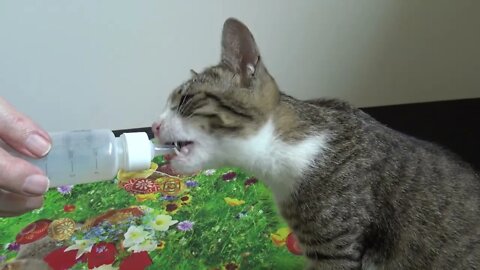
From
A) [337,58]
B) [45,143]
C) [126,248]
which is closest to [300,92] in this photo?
[337,58]

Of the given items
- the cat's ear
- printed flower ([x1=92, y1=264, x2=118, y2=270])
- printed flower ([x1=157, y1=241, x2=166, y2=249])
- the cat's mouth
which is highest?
the cat's ear

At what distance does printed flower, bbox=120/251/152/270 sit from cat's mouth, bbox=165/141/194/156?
0.31 m

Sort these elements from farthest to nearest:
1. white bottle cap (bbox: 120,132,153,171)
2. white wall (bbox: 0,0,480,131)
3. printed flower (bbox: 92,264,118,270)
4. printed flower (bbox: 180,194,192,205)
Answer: white wall (bbox: 0,0,480,131), printed flower (bbox: 180,194,192,205), printed flower (bbox: 92,264,118,270), white bottle cap (bbox: 120,132,153,171)

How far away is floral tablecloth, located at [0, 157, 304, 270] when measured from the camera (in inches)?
42.9

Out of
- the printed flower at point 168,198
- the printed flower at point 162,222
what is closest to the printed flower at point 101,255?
the printed flower at point 162,222

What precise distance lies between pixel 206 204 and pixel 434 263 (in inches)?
22.7

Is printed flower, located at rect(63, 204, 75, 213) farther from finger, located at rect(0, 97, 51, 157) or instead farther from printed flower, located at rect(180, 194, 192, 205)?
finger, located at rect(0, 97, 51, 157)

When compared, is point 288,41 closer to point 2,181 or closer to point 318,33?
point 318,33

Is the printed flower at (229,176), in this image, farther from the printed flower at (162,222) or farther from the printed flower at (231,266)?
the printed flower at (231,266)

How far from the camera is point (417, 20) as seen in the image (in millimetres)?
1882

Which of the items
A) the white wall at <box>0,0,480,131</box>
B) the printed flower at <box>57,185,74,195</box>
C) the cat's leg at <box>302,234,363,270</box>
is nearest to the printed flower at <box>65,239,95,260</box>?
the printed flower at <box>57,185,74,195</box>

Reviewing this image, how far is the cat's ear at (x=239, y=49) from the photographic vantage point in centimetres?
86

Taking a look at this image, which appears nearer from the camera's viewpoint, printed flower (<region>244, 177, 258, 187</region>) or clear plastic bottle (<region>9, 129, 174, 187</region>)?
clear plastic bottle (<region>9, 129, 174, 187</region>)

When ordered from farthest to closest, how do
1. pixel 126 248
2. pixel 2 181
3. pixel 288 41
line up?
pixel 288 41
pixel 126 248
pixel 2 181
